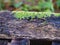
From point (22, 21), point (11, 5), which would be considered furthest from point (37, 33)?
point (11, 5)

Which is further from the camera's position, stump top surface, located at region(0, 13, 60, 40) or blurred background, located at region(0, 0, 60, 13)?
blurred background, located at region(0, 0, 60, 13)

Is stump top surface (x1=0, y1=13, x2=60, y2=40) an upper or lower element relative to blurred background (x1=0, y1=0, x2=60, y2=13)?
upper

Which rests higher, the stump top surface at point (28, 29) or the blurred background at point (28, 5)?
the stump top surface at point (28, 29)

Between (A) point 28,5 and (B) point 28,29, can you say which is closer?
(B) point 28,29

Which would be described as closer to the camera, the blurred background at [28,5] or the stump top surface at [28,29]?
the stump top surface at [28,29]

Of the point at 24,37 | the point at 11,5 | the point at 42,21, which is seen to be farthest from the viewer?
the point at 11,5

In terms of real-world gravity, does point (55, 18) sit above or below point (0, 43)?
above

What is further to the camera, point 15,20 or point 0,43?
point 15,20

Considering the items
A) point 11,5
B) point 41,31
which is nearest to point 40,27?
point 41,31

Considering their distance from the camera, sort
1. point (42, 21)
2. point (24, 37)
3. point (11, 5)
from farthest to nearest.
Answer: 1. point (11, 5)
2. point (42, 21)
3. point (24, 37)

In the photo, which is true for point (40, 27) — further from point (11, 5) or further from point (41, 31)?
point (11, 5)

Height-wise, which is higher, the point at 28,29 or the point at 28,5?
the point at 28,29
